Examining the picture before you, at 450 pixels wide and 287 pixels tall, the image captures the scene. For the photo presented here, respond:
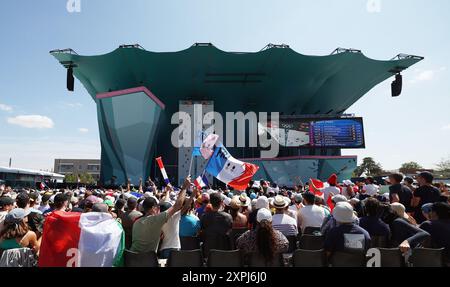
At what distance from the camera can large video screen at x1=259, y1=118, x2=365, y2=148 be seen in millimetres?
30078

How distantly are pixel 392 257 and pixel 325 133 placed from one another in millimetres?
28096

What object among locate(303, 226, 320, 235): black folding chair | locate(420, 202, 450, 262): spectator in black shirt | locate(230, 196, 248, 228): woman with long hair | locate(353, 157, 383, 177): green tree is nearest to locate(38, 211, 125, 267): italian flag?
locate(230, 196, 248, 228): woman with long hair

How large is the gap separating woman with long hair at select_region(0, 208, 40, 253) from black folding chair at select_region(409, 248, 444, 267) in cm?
472

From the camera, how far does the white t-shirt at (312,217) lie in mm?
5336

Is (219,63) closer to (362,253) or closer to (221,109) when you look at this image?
(221,109)

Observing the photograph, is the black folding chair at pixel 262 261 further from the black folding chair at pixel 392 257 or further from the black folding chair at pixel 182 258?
the black folding chair at pixel 392 257

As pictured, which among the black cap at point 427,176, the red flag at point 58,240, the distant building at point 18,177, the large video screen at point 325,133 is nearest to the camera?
the red flag at point 58,240

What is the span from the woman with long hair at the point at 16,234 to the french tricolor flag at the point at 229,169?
3.69 metres

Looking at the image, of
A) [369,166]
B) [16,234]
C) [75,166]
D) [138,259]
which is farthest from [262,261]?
[75,166]

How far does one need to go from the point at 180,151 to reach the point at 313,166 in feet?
52.1

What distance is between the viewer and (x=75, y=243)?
Answer: 298 centimetres

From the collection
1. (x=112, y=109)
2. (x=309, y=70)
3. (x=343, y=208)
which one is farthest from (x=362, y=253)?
(x=309, y=70)

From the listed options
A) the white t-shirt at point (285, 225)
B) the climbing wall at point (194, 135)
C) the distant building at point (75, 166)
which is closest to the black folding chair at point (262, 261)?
the white t-shirt at point (285, 225)

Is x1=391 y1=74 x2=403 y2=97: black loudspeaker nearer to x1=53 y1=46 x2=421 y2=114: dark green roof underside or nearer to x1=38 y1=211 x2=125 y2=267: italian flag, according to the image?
x1=53 y1=46 x2=421 y2=114: dark green roof underside
